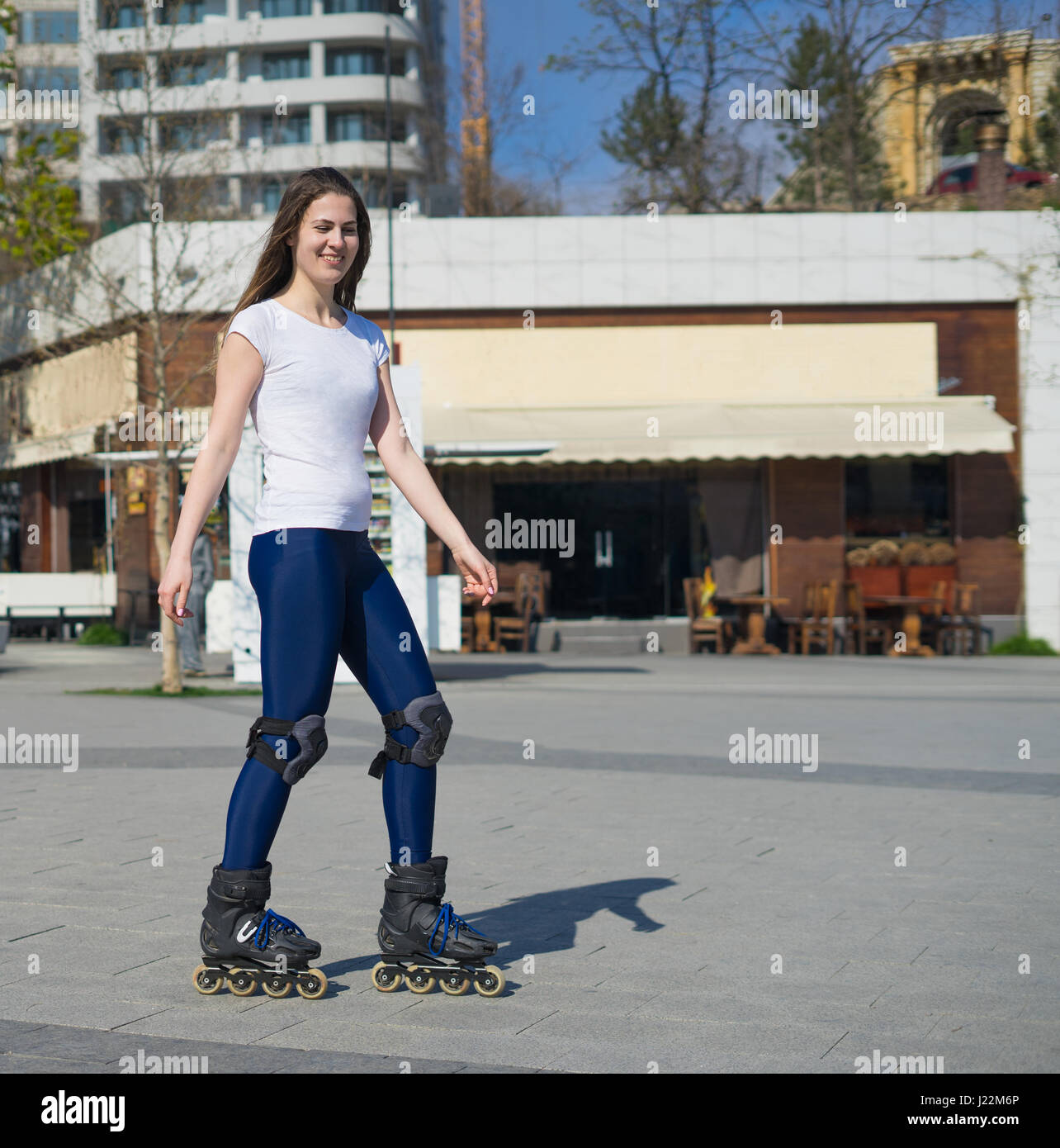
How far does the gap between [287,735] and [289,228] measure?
1343 millimetres

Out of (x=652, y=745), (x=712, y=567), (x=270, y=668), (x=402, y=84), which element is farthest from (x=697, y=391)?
(x=402, y=84)

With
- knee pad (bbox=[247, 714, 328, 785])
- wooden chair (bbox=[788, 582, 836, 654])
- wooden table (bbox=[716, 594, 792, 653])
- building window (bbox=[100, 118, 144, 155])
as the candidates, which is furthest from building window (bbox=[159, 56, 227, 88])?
knee pad (bbox=[247, 714, 328, 785])

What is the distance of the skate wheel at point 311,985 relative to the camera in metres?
3.64

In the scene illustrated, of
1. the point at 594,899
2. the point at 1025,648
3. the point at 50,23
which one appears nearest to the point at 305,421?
the point at 594,899

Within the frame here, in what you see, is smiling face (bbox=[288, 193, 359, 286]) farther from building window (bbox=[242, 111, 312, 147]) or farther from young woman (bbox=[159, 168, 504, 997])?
building window (bbox=[242, 111, 312, 147])

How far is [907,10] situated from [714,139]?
15.1 ft

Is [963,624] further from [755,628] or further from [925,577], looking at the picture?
[755,628]

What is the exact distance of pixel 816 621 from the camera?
20.5 m

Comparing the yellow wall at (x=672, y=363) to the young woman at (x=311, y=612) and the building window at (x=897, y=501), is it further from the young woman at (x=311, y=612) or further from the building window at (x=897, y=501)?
the young woman at (x=311, y=612)

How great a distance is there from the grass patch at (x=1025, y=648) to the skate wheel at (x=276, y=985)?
18774mm

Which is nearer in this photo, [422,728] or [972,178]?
[422,728]

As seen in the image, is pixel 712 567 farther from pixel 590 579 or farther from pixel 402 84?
pixel 402 84

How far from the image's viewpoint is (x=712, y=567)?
2159 cm

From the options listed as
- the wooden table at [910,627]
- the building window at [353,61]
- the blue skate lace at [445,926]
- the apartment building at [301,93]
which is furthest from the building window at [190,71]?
the building window at [353,61]
